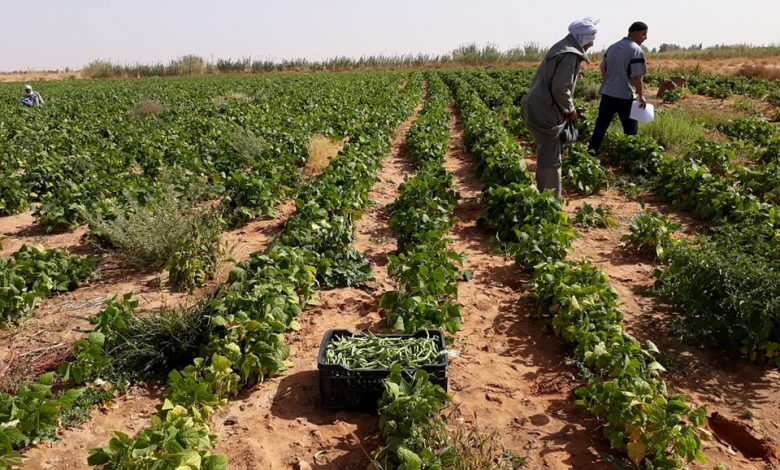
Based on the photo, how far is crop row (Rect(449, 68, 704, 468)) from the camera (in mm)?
2828

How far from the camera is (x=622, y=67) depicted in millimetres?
8539

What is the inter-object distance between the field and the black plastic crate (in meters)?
0.08

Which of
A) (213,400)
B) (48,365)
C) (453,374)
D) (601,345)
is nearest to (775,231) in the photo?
(601,345)

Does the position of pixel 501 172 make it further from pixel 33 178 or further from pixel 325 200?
pixel 33 178

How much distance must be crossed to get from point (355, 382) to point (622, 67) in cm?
720

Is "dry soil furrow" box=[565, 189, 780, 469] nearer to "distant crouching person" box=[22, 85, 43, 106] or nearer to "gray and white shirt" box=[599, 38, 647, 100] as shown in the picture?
"gray and white shirt" box=[599, 38, 647, 100]

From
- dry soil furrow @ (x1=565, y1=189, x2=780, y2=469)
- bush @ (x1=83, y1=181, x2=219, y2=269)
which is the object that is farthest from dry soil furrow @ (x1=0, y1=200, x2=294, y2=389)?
dry soil furrow @ (x1=565, y1=189, x2=780, y2=469)

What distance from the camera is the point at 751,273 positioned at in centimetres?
384

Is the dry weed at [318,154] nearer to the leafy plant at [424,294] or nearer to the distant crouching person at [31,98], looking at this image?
the leafy plant at [424,294]

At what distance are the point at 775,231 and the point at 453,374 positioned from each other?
3243mm

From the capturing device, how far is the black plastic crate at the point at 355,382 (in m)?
3.37

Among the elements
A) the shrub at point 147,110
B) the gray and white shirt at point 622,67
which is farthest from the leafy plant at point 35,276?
the shrub at point 147,110

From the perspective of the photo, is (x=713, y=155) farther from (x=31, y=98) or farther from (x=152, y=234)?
(x=31, y=98)

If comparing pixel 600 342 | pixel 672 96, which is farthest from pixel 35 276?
pixel 672 96
